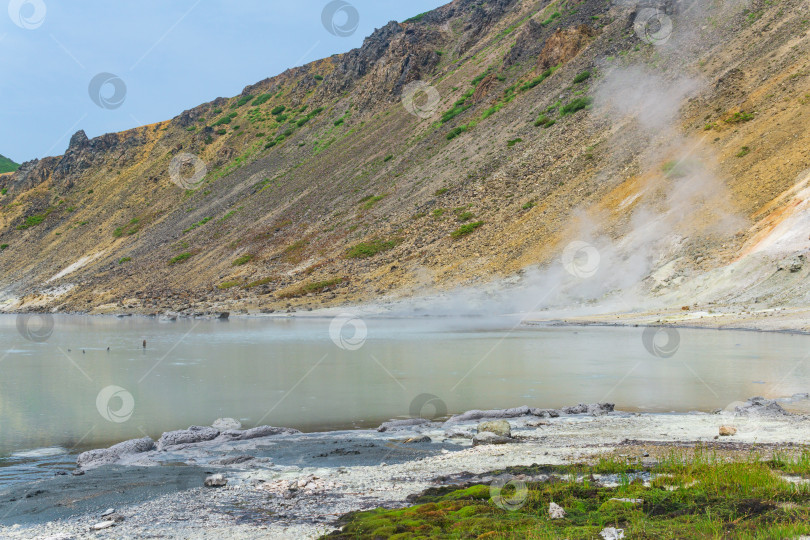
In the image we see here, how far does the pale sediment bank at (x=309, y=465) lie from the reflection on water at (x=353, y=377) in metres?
1.77

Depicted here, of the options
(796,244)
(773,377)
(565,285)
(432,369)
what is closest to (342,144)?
(565,285)

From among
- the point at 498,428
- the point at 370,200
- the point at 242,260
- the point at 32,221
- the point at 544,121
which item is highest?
the point at 32,221

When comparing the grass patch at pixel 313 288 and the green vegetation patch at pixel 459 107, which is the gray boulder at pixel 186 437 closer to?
the grass patch at pixel 313 288

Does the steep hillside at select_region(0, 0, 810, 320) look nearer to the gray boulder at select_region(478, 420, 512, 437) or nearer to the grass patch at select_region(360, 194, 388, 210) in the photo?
the grass patch at select_region(360, 194, 388, 210)

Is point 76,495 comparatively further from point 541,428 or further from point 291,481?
point 541,428

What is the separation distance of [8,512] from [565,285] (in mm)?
40045

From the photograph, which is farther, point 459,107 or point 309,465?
point 459,107

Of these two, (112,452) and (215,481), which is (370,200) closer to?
(112,452)

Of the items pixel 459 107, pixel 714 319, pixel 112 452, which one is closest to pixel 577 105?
pixel 459 107

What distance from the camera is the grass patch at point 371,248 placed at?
60.5 metres

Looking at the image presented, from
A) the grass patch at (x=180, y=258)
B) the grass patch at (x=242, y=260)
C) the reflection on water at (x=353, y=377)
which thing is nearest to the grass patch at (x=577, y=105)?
the grass patch at (x=242, y=260)

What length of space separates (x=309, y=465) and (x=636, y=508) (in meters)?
5.29

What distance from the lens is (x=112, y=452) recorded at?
11.4 meters

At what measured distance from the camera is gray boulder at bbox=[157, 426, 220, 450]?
12249 mm
